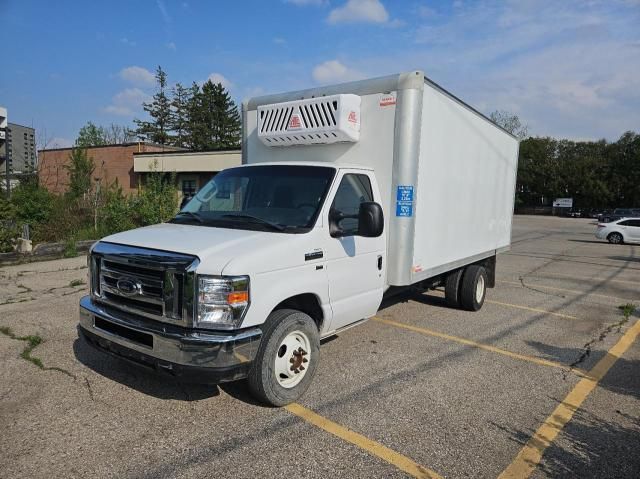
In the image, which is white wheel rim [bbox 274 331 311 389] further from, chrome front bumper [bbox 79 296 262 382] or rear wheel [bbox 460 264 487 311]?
rear wheel [bbox 460 264 487 311]

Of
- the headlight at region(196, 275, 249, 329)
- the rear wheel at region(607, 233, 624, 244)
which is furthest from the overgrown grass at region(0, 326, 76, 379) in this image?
the rear wheel at region(607, 233, 624, 244)

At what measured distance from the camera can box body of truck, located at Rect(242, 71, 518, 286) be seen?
4934 millimetres

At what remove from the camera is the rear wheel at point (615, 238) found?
78.7 ft

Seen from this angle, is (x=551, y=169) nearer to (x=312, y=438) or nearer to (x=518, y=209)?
(x=518, y=209)

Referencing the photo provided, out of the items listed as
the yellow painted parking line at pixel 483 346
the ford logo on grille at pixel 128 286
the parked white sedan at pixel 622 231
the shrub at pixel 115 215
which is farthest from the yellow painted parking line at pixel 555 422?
the parked white sedan at pixel 622 231

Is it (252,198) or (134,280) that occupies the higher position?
(252,198)

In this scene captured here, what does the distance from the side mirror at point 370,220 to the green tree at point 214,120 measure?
61.1 m

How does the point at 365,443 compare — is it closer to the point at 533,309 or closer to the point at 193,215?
the point at 193,215

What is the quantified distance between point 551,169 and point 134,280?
73246 millimetres

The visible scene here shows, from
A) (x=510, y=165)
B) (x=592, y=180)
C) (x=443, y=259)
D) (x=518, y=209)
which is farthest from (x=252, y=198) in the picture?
(x=518, y=209)

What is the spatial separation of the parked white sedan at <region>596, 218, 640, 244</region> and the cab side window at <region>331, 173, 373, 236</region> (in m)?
24.4

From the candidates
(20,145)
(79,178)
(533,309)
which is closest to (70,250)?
(20,145)

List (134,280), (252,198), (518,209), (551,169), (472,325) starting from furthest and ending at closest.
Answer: (518,209), (551,169), (472,325), (252,198), (134,280)

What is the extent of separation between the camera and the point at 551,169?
66.6 metres
